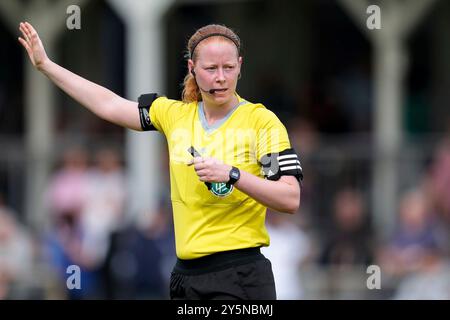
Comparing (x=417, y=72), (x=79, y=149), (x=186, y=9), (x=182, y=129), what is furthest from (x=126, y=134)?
(x=182, y=129)

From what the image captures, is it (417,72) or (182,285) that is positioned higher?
(417,72)

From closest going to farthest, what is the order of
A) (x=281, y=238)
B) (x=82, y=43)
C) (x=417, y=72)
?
(x=281, y=238)
(x=417, y=72)
(x=82, y=43)

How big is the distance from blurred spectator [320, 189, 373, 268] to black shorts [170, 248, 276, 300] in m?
7.92

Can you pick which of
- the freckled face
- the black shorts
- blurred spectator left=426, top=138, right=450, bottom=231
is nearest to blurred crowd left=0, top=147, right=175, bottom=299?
blurred spectator left=426, top=138, right=450, bottom=231

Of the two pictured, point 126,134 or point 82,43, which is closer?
point 126,134

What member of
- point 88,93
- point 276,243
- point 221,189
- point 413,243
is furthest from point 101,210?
point 221,189

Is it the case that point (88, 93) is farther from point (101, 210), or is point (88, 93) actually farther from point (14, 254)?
point (14, 254)

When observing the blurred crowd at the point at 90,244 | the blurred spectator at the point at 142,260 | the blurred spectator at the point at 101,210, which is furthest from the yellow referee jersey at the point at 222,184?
the blurred spectator at the point at 101,210

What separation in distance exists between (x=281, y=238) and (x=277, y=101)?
5.76 m

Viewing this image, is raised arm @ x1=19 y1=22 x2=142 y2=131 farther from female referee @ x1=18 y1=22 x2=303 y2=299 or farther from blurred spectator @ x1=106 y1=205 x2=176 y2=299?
blurred spectator @ x1=106 y1=205 x2=176 y2=299

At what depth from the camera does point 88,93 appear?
6.57 meters

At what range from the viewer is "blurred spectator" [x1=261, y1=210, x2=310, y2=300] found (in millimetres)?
13125

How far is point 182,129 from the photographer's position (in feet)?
20.5
